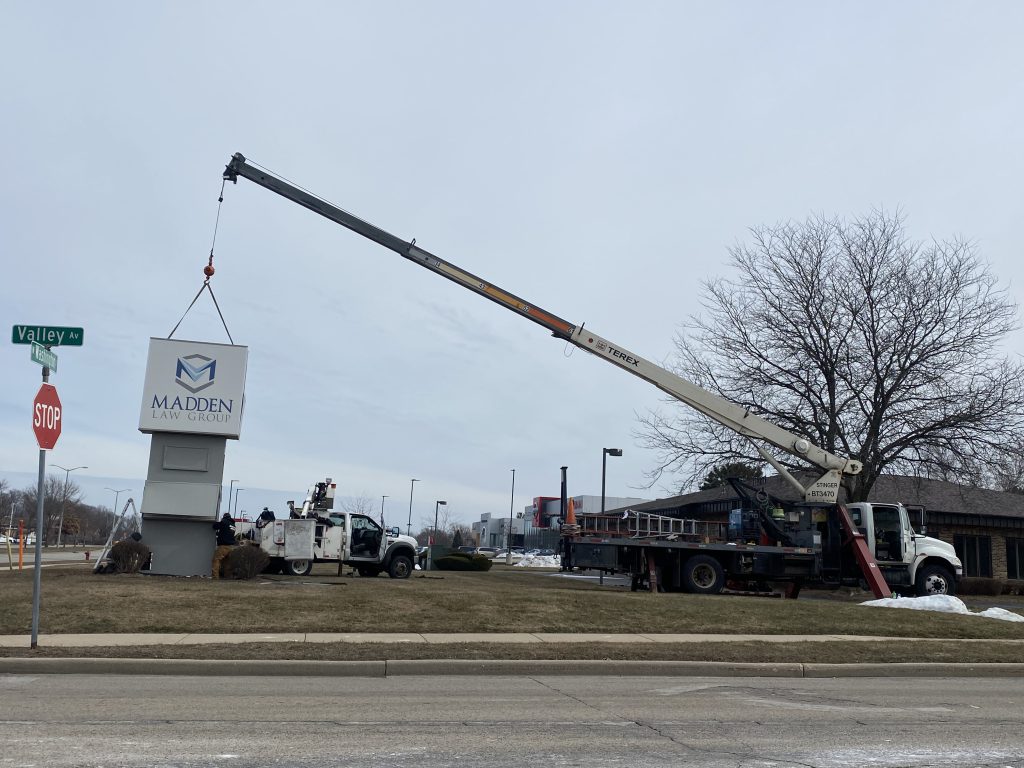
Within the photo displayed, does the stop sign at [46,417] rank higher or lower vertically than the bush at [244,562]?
higher

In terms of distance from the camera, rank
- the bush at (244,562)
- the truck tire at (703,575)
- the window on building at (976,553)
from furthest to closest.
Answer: the window on building at (976,553) < the truck tire at (703,575) < the bush at (244,562)

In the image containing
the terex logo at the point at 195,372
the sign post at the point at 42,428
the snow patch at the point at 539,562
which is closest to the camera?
the sign post at the point at 42,428

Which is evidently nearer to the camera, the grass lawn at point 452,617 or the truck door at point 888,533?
the grass lawn at point 452,617

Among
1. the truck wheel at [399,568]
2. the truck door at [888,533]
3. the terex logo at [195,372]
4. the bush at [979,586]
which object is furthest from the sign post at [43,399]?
the bush at [979,586]

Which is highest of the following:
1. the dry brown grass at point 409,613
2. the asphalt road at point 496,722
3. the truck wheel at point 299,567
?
the truck wheel at point 299,567

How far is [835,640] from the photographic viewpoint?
44.4 feet

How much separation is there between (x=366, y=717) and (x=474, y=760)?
187cm

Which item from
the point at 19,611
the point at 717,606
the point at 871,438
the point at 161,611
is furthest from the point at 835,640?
the point at 871,438

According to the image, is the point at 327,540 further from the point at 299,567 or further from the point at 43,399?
the point at 43,399

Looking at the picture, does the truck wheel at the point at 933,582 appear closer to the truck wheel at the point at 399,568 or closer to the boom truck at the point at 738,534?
the boom truck at the point at 738,534

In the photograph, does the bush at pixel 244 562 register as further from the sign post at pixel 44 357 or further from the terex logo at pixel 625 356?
the sign post at pixel 44 357

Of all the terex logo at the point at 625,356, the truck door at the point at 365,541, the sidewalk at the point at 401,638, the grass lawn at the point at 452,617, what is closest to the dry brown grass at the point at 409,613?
the grass lawn at the point at 452,617

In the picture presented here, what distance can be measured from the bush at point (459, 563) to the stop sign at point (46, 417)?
2696 centimetres

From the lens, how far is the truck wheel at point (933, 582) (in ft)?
76.1
